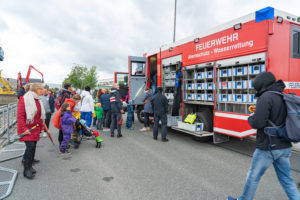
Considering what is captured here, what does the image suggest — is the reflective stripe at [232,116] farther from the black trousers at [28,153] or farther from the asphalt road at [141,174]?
the black trousers at [28,153]

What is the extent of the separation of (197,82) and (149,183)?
3.82 metres

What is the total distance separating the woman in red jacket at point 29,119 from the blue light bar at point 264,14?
4698 mm

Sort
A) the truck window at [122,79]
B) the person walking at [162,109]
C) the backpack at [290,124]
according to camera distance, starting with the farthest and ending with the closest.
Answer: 1. the truck window at [122,79]
2. the person walking at [162,109]
3. the backpack at [290,124]

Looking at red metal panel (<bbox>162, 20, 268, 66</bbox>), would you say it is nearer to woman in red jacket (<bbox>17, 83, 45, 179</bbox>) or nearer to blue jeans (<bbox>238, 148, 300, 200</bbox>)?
blue jeans (<bbox>238, 148, 300, 200</bbox>)

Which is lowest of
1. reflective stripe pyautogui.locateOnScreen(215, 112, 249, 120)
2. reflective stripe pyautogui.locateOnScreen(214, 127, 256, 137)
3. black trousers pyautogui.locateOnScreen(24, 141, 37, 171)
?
black trousers pyautogui.locateOnScreen(24, 141, 37, 171)

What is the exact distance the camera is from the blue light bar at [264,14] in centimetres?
401

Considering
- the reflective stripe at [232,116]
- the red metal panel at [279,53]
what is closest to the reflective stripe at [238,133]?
the reflective stripe at [232,116]

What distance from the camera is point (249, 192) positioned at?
2326 mm

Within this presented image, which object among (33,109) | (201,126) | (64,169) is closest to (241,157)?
(201,126)

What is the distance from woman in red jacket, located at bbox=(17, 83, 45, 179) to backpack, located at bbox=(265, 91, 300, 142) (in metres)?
3.66

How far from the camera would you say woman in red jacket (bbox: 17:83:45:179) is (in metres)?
3.39

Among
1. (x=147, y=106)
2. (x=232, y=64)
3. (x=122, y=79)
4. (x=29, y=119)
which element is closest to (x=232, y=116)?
(x=232, y=64)

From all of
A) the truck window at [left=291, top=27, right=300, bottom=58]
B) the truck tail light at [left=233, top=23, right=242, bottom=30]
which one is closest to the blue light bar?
the truck tail light at [left=233, top=23, right=242, bottom=30]

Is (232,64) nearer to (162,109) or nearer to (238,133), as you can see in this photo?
(238,133)
